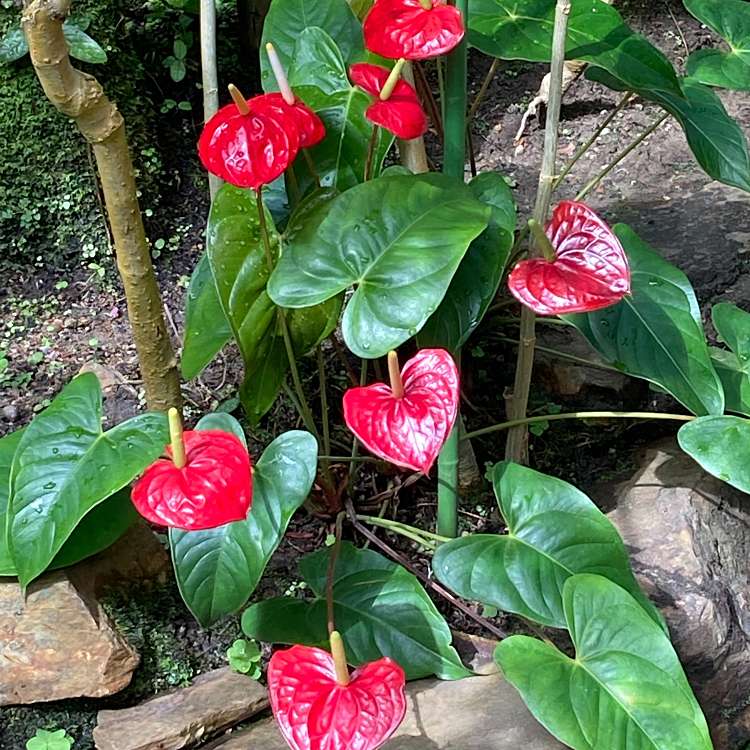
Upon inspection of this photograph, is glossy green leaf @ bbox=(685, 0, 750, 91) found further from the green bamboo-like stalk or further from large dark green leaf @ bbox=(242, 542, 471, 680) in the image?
large dark green leaf @ bbox=(242, 542, 471, 680)

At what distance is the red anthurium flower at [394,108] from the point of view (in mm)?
1017

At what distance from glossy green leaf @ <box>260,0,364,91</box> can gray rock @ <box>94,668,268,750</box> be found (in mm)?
811

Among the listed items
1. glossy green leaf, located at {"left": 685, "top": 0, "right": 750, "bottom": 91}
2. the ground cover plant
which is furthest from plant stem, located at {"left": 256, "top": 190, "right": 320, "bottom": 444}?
glossy green leaf, located at {"left": 685, "top": 0, "right": 750, "bottom": 91}

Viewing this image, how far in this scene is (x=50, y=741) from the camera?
121cm

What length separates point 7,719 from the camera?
1.24 meters

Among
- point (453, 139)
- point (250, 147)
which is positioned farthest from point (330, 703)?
point (453, 139)

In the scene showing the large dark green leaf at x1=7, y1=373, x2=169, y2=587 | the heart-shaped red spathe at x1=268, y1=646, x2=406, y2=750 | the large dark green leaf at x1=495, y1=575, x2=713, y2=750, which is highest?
the large dark green leaf at x1=7, y1=373, x2=169, y2=587

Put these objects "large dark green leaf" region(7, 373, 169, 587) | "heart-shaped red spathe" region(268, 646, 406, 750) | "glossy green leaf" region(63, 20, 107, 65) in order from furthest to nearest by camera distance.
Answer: "glossy green leaf" region(63, 20, 107, 65) → "large dark green leaf" region(7, 373, 169, 587) → "heart-shaped red spathe" region(268, 646, 406, 750)

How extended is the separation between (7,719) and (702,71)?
4.27ft

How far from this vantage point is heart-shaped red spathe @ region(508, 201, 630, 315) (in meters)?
0.97

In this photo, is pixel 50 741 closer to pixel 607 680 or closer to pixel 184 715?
pixel 184 715

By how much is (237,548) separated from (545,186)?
1.86 feet

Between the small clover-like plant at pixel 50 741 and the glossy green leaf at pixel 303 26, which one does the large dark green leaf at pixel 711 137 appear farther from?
the small clover-like plant at pixel 50 741

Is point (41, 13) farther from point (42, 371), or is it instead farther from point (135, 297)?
point (42, 371)
